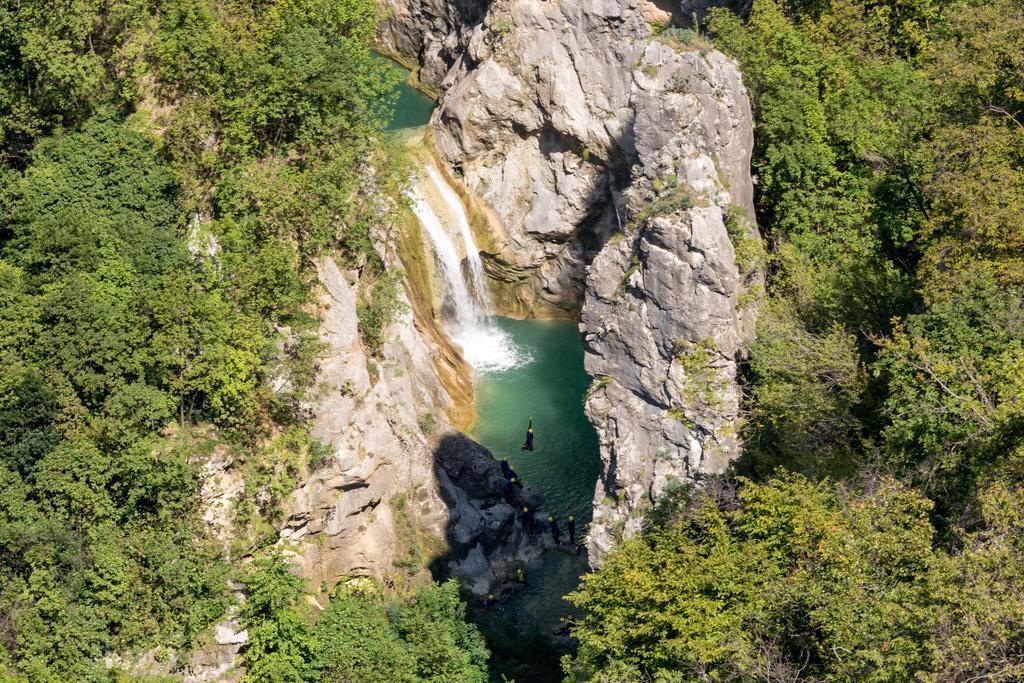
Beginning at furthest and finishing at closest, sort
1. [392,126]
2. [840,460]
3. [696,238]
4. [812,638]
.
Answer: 1. [392,126]
2. [696,238]
3. [840,460]
4. [812,638]

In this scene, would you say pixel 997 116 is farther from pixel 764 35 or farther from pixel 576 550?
pixel 576 550

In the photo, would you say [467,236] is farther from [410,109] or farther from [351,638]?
[351,638]

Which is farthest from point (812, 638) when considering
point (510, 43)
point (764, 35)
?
point (510, 43)

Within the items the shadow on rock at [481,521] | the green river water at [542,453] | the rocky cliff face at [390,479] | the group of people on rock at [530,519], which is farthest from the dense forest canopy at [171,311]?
the group of people on rock at [530,519]

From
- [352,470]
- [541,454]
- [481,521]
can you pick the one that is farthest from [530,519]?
[352,470]

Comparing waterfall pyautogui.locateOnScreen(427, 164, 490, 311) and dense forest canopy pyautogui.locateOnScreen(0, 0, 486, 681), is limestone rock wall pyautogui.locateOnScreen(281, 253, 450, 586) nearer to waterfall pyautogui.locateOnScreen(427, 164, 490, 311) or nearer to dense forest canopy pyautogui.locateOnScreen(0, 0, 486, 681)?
dense forest canopy pyautogui.locateOnScreen(0, 0, 486, 681)
